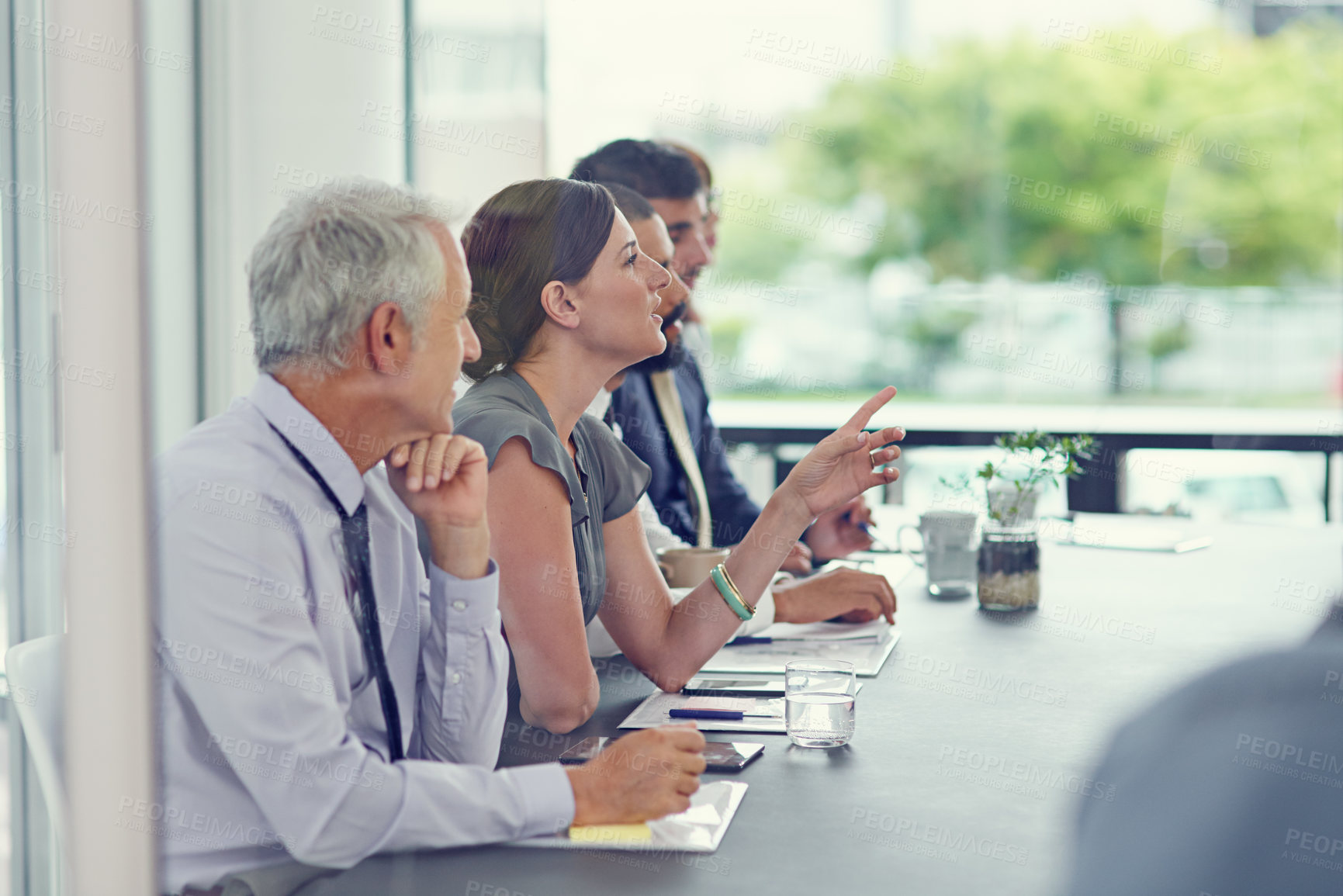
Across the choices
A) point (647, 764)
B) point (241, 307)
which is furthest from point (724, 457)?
point (647, 764)

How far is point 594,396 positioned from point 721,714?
503 mm

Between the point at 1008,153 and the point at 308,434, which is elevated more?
the point at 1008,153

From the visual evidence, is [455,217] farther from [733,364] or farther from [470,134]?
[733,364]

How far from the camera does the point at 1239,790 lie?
15.7 inches

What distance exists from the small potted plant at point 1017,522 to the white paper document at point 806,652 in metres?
0.26

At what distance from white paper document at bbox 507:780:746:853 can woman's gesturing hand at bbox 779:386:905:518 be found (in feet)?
1.97

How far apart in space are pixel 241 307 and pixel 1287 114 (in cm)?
1848

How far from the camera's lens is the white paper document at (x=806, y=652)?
5.31 ft

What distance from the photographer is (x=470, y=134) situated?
373 centimetres

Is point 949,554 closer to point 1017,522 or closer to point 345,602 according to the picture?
point 1017,522

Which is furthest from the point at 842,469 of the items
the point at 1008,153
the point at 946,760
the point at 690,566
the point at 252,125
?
the point at 1008,153

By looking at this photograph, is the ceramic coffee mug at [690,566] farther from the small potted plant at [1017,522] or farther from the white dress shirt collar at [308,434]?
the white dress shirt collar at [308,434]

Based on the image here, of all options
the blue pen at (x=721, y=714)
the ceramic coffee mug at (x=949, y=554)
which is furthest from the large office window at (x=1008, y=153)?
the blue pen at (x=721, y=714)

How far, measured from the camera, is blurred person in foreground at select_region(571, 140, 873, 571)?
236 cm
